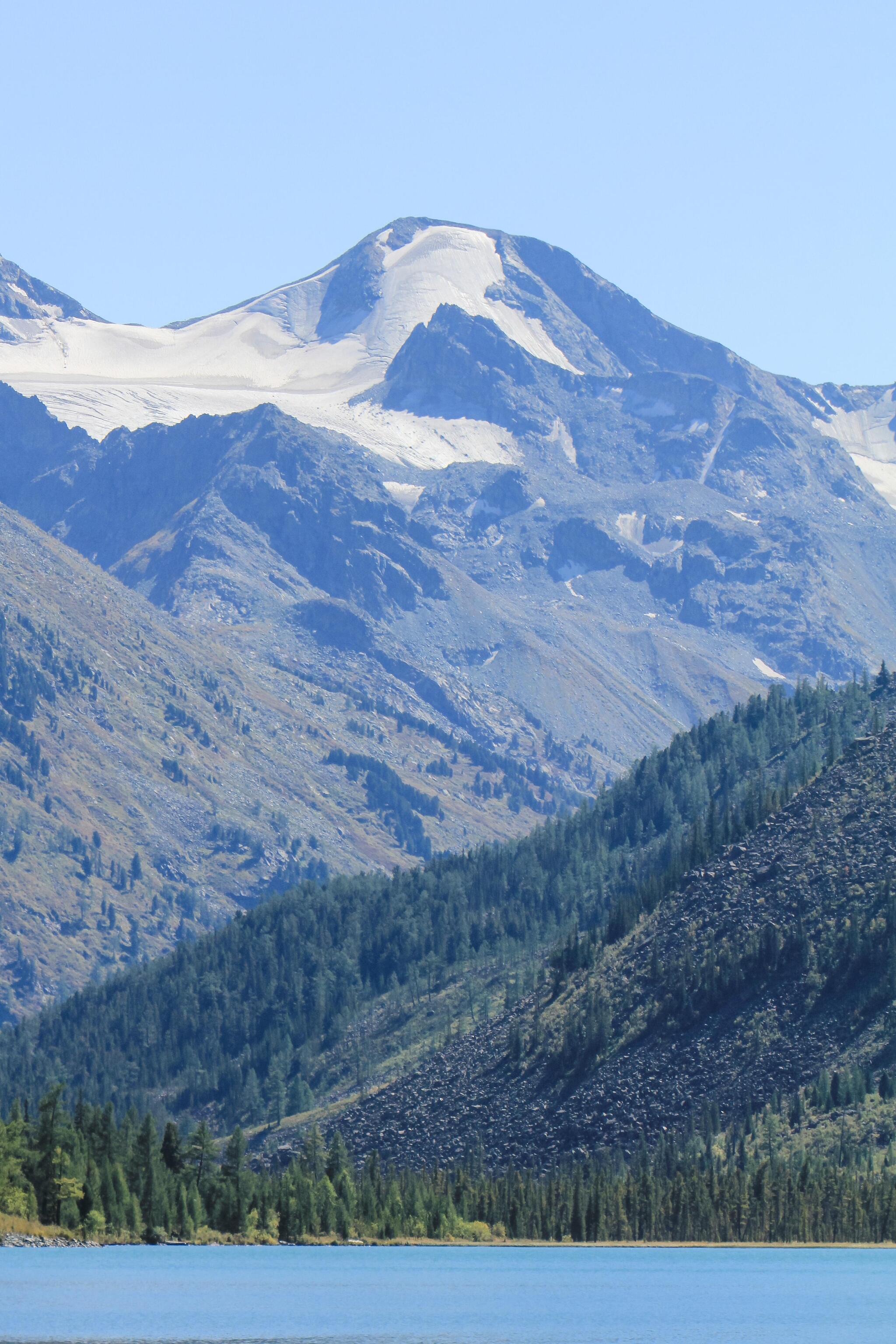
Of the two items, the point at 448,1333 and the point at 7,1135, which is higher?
the point at 7,1135

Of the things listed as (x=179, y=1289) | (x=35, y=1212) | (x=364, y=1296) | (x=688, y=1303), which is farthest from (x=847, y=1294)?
(x=35, y=1212)

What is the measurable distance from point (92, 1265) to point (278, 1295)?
23984mm

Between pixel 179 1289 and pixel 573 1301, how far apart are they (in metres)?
35.5

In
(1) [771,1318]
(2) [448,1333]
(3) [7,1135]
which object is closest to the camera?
(2) [448,1333]

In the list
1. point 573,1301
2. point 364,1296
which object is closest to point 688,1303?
point 573,1301

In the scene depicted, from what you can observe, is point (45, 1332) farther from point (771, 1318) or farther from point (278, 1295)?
point (771, 1318)

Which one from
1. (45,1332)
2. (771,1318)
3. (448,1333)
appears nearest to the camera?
(45,1332)

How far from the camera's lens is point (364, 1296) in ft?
612

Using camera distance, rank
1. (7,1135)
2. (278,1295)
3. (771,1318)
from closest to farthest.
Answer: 1. (771,1318)
2. (278,1295)
3. (7,1135)

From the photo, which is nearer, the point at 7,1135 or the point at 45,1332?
the point at 45,1332

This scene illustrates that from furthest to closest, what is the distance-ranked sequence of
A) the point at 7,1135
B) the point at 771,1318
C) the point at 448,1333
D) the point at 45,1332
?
1. the point at 7,1135
2. the point at 771,1318
3. the point at 448,1333
4. the point at 45,1332

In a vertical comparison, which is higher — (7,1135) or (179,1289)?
(7,1135)

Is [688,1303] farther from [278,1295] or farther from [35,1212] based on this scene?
[35,1212]

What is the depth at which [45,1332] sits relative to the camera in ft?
474
